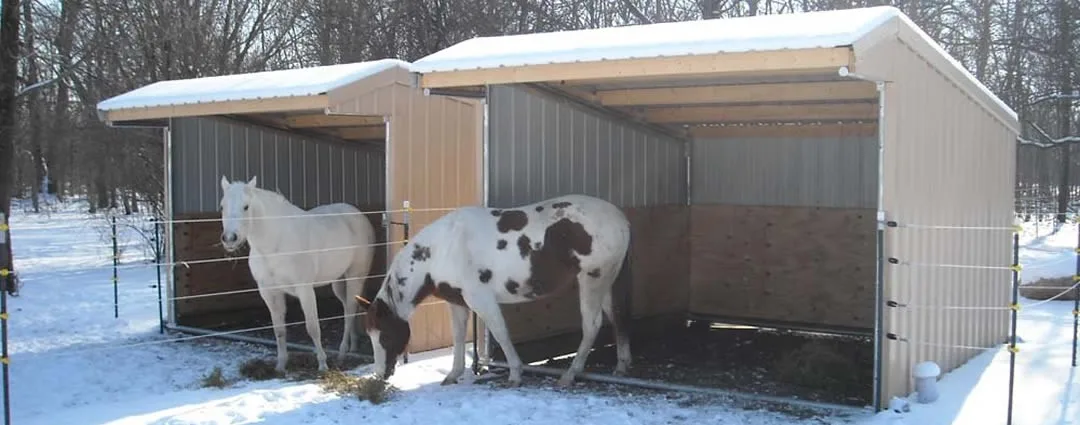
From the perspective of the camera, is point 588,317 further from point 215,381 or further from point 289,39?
point 289,39

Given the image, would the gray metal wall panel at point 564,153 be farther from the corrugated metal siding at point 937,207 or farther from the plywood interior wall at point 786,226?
the corrugated metal siding at point 937,207

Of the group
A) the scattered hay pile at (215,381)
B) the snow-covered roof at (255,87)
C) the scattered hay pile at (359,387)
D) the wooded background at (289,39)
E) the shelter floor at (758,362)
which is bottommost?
the shelter floor at (758,362)

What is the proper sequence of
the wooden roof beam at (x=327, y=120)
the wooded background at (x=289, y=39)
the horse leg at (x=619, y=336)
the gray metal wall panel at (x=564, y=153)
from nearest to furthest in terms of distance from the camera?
the horse leg at (x=619, y=336), the gray metal wall panel at (x=564, y=153), the wooden roof beam at (x=327, y=120), the wooded background at (x=289, y=39)

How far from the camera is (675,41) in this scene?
19.2 feet

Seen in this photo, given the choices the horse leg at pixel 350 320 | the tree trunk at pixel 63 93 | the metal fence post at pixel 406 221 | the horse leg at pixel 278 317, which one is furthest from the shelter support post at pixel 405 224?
the tree trunk at pixel 63 93

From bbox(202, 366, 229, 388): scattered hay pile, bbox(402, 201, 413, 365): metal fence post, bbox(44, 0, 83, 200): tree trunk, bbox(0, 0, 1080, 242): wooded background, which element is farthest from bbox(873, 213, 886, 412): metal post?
bbox(0, 0, 1080, 242): wooded background

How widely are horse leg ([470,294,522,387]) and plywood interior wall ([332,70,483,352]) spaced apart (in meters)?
1.14

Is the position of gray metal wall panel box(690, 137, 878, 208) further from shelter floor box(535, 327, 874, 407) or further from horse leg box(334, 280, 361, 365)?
horse leg box(334, 280, 361, 365)

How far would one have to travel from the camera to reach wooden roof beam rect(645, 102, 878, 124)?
8.65 meters

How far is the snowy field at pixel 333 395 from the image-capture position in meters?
5.80

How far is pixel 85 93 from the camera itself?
14.4 metres

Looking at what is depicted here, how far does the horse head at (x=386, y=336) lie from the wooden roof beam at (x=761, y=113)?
359cm

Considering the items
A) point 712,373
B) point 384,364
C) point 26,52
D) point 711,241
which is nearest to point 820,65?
point 712,373

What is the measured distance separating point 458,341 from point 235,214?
209cm
